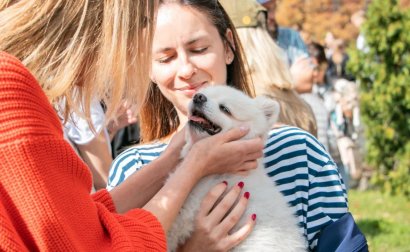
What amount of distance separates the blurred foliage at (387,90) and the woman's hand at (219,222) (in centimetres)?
730

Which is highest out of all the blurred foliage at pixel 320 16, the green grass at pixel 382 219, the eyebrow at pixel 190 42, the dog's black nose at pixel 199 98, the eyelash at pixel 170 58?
the eyebrow at pixel 190 42

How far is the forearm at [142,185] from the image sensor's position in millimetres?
2920

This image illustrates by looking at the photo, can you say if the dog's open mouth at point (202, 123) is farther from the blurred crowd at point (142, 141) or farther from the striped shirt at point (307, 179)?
the striped shirt at point (307, 179)

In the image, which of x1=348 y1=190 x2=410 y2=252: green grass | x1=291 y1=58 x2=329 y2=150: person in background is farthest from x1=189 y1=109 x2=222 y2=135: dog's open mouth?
x1=348 y1=190 x2=410 y2=252: green grass

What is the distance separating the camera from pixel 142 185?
297 centimetres

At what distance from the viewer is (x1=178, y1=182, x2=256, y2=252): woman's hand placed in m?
2.78

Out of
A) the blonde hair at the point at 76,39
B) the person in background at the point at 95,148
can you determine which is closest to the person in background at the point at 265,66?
the person in background at the point at 95,148

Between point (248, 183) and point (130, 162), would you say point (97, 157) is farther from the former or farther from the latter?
point (248, 183)

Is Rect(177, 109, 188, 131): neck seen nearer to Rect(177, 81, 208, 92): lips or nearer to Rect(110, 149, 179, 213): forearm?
Rect(177, 81, 208, 92): lips

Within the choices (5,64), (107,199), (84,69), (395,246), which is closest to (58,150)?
(5,64)

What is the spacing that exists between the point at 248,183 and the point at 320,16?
21.4m

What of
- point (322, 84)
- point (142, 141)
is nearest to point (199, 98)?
point (142, 141)

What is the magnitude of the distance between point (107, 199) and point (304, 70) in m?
4.59

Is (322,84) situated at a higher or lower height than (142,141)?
lower
